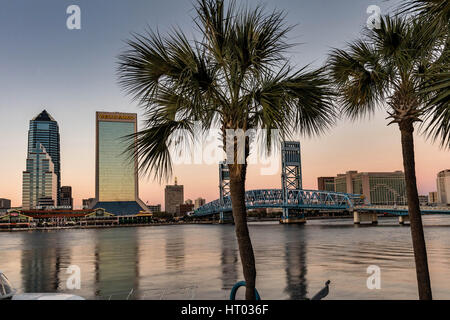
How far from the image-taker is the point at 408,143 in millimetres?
7246

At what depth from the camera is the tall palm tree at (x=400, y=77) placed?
22.9 ft

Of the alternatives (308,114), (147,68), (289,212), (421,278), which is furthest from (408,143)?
(289,212)

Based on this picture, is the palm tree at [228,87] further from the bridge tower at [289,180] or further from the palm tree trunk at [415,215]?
the bridge tower at [289,180]

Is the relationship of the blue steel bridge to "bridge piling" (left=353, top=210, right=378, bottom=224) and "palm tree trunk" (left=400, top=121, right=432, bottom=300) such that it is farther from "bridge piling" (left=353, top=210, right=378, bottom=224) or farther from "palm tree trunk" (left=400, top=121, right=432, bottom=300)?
"palm tree trunk" (left=400, top=121, right=432, bottom=300)

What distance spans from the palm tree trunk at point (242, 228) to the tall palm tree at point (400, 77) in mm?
2922

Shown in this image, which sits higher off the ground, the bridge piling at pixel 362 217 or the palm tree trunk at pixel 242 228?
the palm tree trunk at pixel 242 228

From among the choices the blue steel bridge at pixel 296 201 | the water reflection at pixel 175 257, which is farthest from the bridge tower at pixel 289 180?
the water reflection at pixel 175 257

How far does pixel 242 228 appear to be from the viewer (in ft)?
20.8

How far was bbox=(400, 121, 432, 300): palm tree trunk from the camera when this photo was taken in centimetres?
699

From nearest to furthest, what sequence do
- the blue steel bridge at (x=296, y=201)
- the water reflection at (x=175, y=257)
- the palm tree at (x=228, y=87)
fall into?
1. the palm tree at (x=228, y=87)
2. the water reflection at (x=175, y=257)
3. the blue steel bridge at (x=296, y=201)

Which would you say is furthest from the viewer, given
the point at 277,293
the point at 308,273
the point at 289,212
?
the point at 289,212
